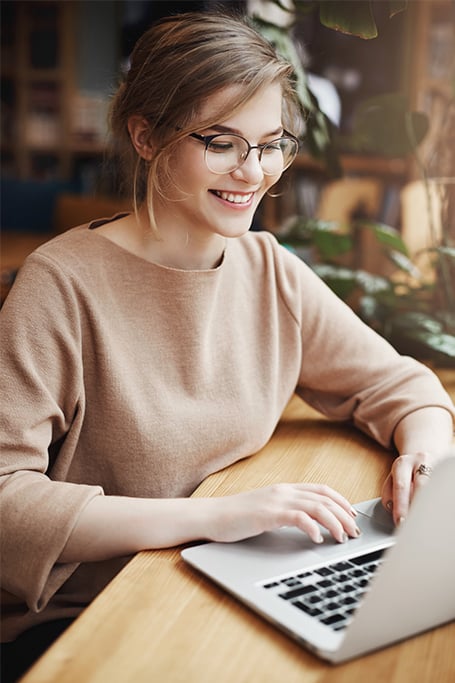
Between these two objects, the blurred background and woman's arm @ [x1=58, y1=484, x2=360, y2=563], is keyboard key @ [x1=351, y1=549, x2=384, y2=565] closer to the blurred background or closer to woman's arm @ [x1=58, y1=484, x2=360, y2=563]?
woman's arm @ [x1=58, y1=484, x2=360, y2=563]

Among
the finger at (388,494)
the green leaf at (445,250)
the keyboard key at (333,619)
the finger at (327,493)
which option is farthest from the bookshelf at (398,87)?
the keyboard key at (333,619)

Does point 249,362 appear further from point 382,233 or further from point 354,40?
point 354,40

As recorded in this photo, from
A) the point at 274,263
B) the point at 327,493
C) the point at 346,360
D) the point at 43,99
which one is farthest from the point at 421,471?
the point at 43,99

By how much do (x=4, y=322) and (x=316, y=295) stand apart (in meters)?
0.52

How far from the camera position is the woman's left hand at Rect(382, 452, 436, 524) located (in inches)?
39.8

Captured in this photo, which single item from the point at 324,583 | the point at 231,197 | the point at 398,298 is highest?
the point at 231,197

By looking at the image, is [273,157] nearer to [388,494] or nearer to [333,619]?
[388,494]

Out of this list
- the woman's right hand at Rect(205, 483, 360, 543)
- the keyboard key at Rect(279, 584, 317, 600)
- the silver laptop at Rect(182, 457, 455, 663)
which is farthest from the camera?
the woman's right hand at Rect(205, 483, 360, 543)

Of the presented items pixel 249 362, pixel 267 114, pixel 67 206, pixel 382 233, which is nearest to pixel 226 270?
pixel 249 362

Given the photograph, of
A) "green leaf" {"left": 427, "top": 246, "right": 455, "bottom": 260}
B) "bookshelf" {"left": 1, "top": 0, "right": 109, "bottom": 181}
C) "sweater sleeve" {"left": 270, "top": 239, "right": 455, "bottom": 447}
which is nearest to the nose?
"sweater sleeve" {"left": 270, "top": 239, "right": 455, "bottom": 447}

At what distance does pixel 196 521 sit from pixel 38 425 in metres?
0.24

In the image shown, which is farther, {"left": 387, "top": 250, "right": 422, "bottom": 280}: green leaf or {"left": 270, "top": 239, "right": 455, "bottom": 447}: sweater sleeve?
{"left": 387, "top": 250, "right": 422, "bottom": 280}: green leaf

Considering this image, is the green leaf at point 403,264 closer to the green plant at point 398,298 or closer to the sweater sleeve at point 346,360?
the green plant at point 398,298

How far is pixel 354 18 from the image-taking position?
1.42m
